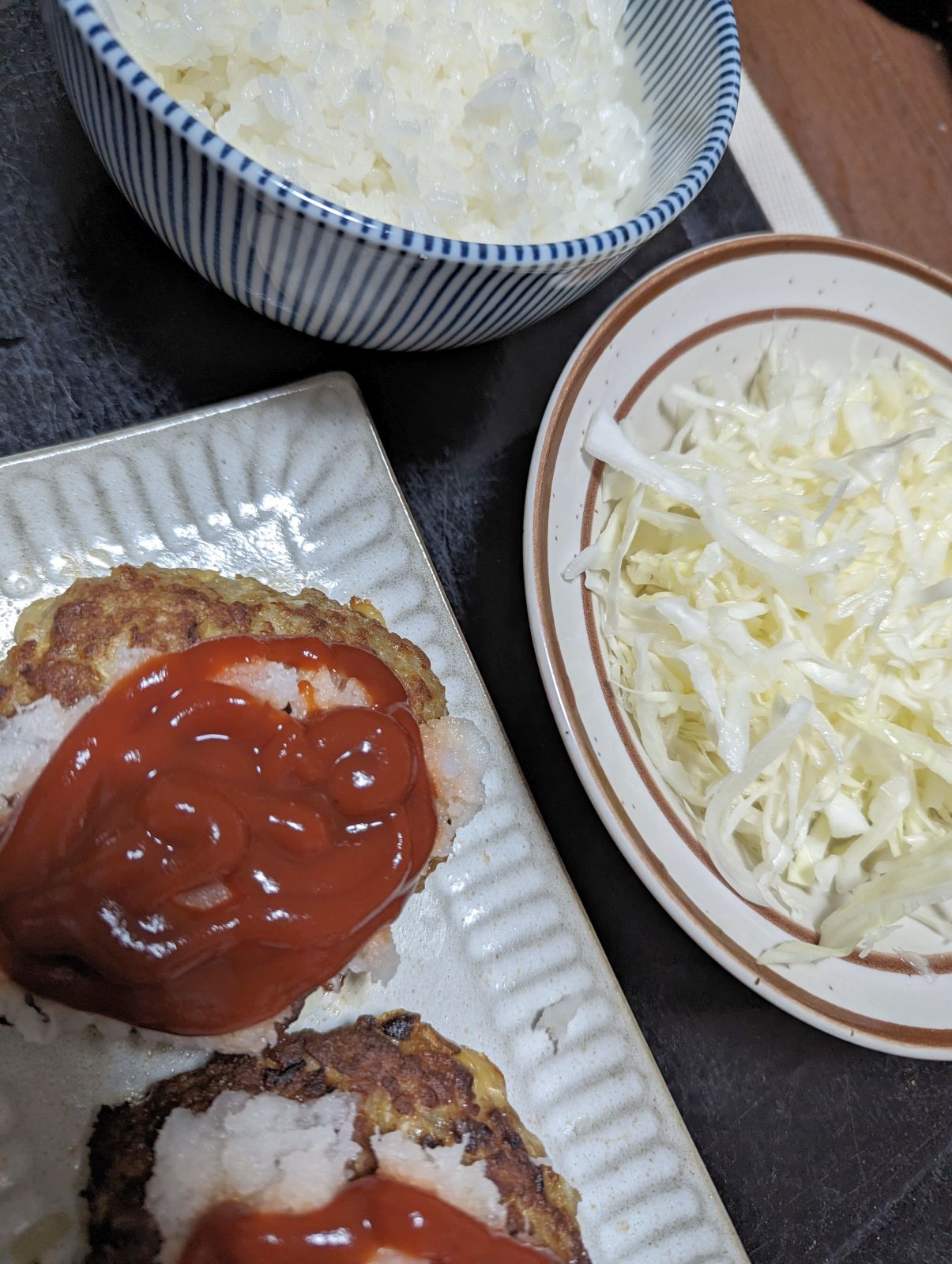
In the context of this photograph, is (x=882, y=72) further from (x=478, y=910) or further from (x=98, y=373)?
(x=478, y=910)

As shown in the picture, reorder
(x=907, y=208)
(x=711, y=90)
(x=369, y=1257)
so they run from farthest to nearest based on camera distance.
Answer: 1. (x=907, y=208)
2. (x=711, y=90)
3. (x=369, y=1257)

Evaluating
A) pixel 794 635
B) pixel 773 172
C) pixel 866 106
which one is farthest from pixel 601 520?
pixel 866 106

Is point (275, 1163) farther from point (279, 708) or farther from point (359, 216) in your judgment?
point (359, 216)

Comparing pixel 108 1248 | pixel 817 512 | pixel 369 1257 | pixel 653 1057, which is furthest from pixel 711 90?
pixel 108 1248

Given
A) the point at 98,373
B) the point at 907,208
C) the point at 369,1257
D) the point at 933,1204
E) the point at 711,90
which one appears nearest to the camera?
the point at 369,1257

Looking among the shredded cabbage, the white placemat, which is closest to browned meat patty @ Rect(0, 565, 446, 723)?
the shredded cabbage

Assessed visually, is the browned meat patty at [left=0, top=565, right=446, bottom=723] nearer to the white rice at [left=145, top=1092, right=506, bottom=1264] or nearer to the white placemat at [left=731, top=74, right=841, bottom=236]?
the white rice at [left=145, top=1092, right=506, bottom=1264]
